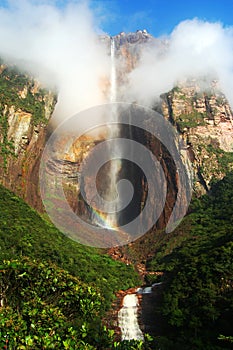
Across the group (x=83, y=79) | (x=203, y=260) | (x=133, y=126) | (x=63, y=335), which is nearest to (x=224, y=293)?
Answer: (x=203, y=260)

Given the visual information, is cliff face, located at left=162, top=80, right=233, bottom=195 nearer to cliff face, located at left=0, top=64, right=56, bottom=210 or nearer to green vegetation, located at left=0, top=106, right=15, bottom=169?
cliff face, located at left=0, top=64, right=56, bottom=210

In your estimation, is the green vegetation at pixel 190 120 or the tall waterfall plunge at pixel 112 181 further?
the tall waterfall plunge at pixel 112 181

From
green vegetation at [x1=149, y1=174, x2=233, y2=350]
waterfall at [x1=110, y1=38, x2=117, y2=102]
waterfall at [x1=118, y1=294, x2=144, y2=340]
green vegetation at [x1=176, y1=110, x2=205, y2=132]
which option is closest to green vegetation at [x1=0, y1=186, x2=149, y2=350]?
green vegetation at [x1=149, y1=174, x2=233, y2=350]

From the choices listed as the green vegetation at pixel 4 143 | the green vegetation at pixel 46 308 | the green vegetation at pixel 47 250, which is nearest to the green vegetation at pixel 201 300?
the green vegetation at pixel 47 250

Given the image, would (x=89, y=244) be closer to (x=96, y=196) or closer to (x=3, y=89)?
(x=96, y=196)

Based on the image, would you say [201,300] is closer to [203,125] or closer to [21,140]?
[21,140]

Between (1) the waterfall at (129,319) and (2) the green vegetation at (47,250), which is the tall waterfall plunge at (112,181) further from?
(1) the waterfall at (129,319)
